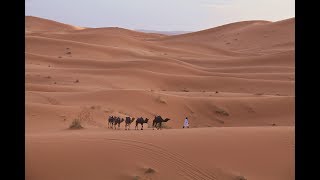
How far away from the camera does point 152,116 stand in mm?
17797

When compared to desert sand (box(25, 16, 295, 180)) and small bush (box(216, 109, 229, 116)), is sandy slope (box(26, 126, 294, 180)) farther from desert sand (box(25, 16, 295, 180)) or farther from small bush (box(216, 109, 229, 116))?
small bush (box(216, 109, 229, 116))

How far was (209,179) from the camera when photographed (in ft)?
22.8

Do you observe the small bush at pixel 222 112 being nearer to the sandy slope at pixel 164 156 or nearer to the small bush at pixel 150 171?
→ the sandy slope at pixel 164 156

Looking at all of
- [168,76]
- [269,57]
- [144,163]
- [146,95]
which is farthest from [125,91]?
[269,57]

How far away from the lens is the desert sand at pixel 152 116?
23.6 feet

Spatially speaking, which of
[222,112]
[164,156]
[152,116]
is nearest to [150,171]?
[164,156]

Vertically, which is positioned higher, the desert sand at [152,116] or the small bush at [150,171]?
the desert sand at [152,116]

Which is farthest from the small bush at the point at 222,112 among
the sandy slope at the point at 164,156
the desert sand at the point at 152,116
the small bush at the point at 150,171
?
the small bush at the point at 150,171

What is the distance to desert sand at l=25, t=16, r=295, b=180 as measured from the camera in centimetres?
718

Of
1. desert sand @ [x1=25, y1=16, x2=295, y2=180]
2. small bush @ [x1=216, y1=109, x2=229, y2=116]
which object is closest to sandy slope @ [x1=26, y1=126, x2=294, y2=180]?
desert sand @ [x1=25, y1=16, x2=295, y2=180]

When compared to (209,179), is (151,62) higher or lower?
higher

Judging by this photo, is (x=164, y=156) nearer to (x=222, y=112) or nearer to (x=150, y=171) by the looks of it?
(x=150, y=171)

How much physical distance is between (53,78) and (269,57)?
924 inches
